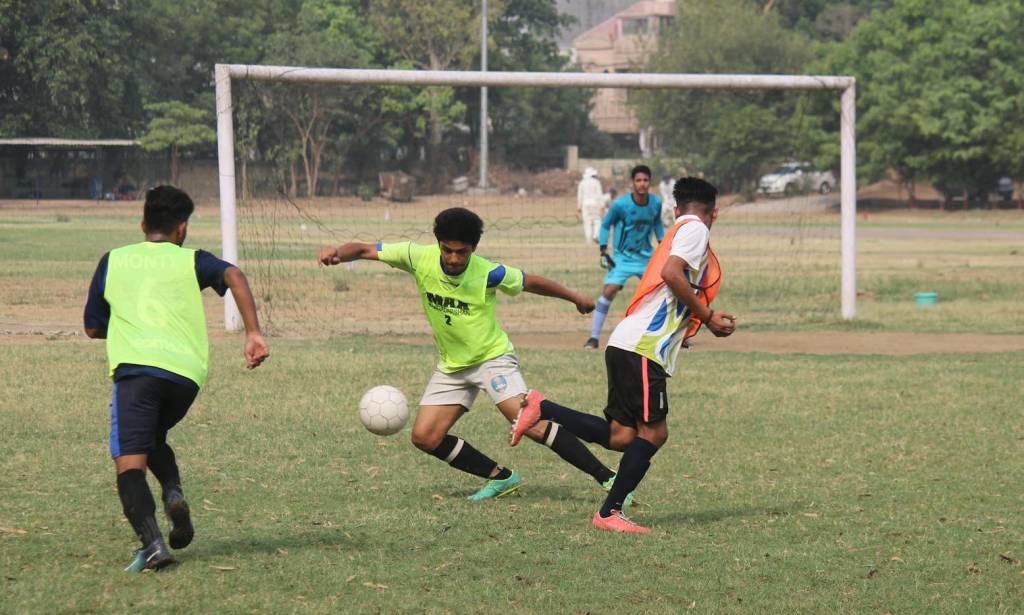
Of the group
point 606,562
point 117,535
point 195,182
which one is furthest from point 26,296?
point 195,182

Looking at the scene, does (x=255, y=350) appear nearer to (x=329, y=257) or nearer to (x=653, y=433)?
(x=329, y=257)

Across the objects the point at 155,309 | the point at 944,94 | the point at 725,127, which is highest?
the point at 944,94

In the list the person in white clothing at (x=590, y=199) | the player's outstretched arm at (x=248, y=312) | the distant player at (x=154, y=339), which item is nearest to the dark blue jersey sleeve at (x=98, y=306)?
the distant player at (x=154, y=339)

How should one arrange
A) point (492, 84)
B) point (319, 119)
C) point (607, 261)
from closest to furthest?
1. point (607, 261)
2. point (492, 84)
3. point (319, 119)

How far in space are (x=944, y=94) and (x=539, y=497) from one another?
Answer: 4978 centimetres

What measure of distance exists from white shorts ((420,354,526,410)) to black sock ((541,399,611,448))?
0.67ft

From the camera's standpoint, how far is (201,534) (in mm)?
6664

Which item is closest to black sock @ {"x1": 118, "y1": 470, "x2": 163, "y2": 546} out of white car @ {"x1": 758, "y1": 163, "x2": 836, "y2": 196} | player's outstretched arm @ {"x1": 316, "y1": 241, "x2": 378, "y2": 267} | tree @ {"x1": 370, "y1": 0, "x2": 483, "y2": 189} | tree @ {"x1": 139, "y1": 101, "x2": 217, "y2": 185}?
player's outstretched arm @ {"x1": 316, "y1": 241, "x2": 378, "y2": 267}

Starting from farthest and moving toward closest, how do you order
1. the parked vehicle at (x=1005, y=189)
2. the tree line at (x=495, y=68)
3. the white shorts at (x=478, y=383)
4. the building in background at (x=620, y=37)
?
the building in background at (x=620, y=37), the parked vehicle at (x=1005, y=189), the tree line at (x=495, y=68), the white shorts at (x=478, y=383)

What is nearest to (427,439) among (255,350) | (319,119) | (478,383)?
(478,383)

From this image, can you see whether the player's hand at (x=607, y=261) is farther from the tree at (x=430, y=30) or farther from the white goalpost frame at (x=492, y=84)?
the tree at (x=430, y=30)

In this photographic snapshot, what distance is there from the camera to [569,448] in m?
7.49

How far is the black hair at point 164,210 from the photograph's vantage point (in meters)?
5.93

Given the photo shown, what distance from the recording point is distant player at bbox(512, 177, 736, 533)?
675cm
